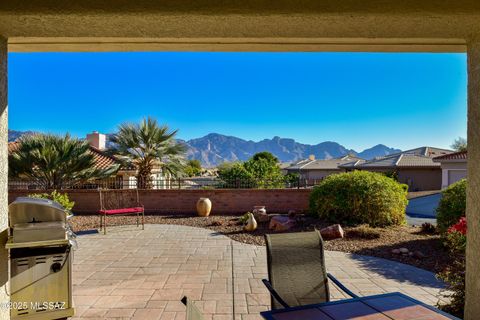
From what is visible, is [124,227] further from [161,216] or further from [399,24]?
[399,24]

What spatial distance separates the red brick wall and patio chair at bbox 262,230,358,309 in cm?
849

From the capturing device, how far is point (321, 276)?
277cm

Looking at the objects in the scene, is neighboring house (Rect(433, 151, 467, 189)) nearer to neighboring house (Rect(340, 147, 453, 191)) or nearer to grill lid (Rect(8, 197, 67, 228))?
neighboring house (Rect(340, 147, 453, 191))

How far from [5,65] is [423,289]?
5305mm

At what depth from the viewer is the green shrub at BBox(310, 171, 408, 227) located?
7961 millimetres

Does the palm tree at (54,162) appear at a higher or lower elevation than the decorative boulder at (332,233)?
higher

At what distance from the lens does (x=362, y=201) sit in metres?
7.97

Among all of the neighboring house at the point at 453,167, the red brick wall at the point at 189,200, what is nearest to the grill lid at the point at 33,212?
the red brick wall at the point at 189,200

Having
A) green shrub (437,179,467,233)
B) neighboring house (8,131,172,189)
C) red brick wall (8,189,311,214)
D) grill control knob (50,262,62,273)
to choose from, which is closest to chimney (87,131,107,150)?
neighboring house (8,131,172,189)

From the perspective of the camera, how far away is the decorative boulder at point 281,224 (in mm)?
7958

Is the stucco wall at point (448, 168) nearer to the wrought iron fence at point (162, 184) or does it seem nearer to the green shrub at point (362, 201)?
the wrought iron fence at point (162, 184)

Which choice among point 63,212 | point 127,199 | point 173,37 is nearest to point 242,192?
point 127,199

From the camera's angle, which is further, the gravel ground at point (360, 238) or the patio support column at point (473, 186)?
the gravel ground at point (360, 238)

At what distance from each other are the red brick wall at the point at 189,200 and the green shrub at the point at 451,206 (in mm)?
5570
